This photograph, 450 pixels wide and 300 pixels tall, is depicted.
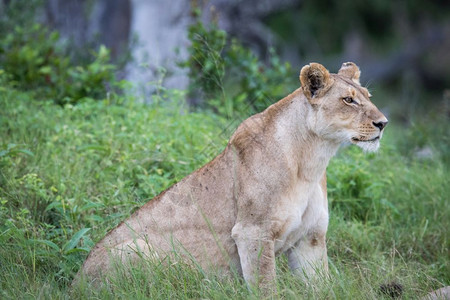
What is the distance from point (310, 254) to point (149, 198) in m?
1.49

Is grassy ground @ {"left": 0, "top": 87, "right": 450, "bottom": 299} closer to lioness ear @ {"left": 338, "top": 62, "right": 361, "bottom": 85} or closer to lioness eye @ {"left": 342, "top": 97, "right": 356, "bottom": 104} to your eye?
lioness ear @ {"left": 338, "top": 62, "right": 361, "bottom": 85}

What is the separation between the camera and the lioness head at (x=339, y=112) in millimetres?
4277

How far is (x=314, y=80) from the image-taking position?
14.2ft

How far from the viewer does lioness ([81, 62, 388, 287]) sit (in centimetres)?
424

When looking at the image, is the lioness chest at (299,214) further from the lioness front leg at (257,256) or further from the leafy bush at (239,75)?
the leafy bush at (239,75)

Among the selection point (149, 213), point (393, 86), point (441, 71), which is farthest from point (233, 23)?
point (441, 71)

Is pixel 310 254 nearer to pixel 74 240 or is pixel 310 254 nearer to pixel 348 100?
pixel 348 100

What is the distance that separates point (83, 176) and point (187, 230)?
4.78ft

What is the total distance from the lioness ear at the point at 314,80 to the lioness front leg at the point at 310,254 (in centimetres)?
87

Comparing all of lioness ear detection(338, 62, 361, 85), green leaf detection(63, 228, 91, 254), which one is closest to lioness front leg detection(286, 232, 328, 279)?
lioness ear detection(338, 62, 361, 85)

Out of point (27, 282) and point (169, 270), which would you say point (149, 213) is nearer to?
point (169, 270)

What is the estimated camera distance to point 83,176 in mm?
5605

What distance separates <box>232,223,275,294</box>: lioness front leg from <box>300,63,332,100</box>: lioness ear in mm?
889

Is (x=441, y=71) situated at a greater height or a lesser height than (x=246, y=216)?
lesser
